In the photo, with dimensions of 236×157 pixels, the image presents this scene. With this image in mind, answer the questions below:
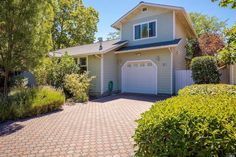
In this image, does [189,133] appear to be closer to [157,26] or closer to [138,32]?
[157,26]

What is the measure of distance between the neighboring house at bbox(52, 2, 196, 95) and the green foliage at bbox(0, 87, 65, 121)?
5.90 metres

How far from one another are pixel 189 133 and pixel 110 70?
44.7 ft

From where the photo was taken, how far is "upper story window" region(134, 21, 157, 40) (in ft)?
52.5

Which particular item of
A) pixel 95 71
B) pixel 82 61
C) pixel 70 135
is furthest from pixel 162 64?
pixel 70 135

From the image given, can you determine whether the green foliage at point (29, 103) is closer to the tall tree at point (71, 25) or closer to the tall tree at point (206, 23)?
the tall tree at point (71, 25)

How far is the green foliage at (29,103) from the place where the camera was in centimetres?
835

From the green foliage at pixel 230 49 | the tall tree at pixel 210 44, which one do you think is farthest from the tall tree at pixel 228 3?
the tall tree at pixel 210 44

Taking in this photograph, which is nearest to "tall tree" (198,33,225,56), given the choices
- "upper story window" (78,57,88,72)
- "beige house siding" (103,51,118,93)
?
"beige house siding" (103,51,118,93)

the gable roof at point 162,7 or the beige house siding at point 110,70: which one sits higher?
the gable roof at point 162,7

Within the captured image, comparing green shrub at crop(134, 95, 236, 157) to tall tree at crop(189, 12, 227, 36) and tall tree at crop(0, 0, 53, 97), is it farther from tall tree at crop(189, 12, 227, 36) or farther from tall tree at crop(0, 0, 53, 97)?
tall tree at crop(189, 12, 227, 36)

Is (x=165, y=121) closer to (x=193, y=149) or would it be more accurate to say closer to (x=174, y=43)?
(x=193, y=149)

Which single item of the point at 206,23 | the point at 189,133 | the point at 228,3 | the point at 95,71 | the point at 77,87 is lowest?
the point at 189,133

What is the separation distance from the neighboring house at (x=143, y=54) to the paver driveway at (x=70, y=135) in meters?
6.78

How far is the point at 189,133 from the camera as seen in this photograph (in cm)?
297
